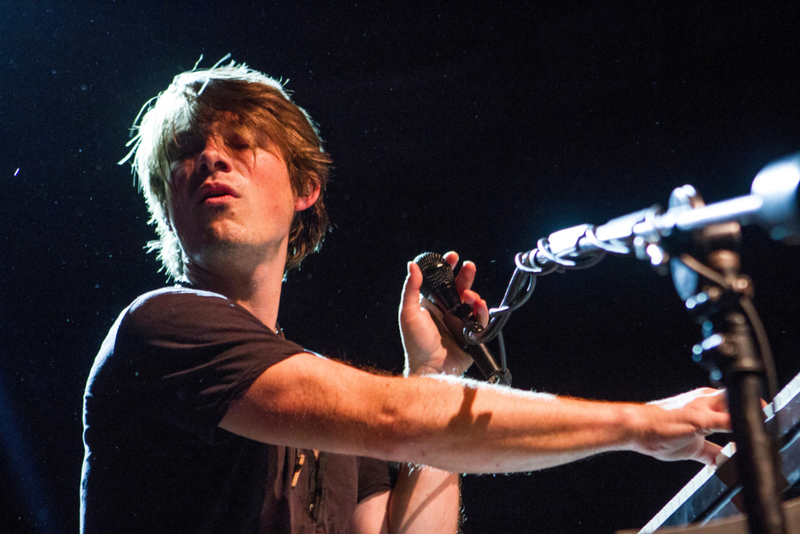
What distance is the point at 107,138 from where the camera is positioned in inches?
116

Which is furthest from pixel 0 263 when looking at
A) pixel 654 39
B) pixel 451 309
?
pixel 654 39

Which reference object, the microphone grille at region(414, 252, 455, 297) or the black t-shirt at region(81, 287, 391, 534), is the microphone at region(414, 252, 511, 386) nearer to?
the microphone grille at region(414, 252, 455, 297)

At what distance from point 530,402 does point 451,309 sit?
0.55 metres

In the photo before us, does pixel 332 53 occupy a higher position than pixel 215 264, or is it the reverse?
pixel 332 53

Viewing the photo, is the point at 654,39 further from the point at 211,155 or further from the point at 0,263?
the point at 0,263

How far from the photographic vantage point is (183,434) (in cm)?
139

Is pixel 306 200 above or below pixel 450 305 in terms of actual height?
above

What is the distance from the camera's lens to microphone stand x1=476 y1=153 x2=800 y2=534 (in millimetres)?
604

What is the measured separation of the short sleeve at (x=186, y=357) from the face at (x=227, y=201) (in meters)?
0.49

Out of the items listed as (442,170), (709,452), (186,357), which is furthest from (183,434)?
(442,170)

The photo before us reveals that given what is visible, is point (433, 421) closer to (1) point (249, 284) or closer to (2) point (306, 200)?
(1) point (249, 284)

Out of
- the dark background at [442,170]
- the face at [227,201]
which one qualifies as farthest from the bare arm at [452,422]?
the dark background at [442,170]

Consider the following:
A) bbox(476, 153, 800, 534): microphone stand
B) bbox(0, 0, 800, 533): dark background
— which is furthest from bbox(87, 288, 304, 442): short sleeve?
bbox(0, 0, 800, 533): dark background

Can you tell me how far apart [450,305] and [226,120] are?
1.12 metres
